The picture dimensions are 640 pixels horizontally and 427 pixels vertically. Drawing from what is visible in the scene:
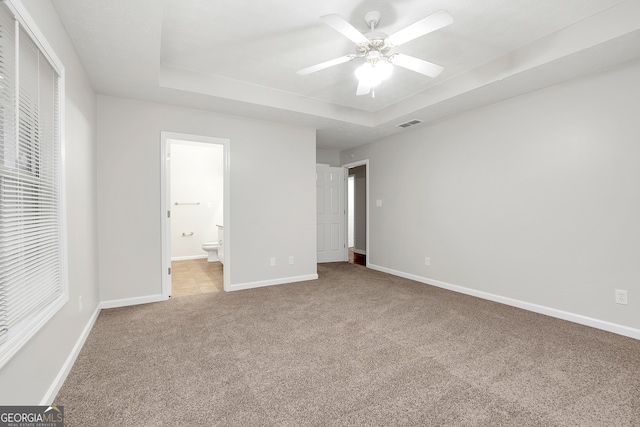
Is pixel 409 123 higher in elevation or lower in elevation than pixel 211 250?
higher

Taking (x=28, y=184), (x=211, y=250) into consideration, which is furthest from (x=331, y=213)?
(x=28, y=184)

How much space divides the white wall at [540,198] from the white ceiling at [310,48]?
12.2 inches

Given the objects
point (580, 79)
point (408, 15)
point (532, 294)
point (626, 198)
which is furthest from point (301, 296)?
point (580, 79)

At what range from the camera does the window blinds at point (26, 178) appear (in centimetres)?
128

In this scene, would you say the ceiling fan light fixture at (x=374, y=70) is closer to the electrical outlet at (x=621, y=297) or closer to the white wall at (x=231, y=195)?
the white wall at (x=231, y=195)

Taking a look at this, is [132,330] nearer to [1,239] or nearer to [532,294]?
[1,239]

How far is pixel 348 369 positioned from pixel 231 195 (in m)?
2.79

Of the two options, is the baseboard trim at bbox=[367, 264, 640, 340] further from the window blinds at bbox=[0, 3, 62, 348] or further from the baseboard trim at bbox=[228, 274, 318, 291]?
the window blinds at bbox=[0, 3, 62, 348]

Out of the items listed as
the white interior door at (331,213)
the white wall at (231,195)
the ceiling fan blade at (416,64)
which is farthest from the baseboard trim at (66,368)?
the white interior door at (331,213)

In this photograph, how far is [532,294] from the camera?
10.7ft

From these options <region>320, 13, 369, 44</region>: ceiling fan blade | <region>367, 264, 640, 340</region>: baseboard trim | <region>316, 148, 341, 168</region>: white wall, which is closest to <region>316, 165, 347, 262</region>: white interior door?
<region>316, 148, 341, 168</region>: white wall

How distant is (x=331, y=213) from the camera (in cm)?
614

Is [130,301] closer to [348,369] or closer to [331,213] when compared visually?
[348,369]

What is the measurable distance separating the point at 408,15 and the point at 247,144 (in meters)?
2.61
